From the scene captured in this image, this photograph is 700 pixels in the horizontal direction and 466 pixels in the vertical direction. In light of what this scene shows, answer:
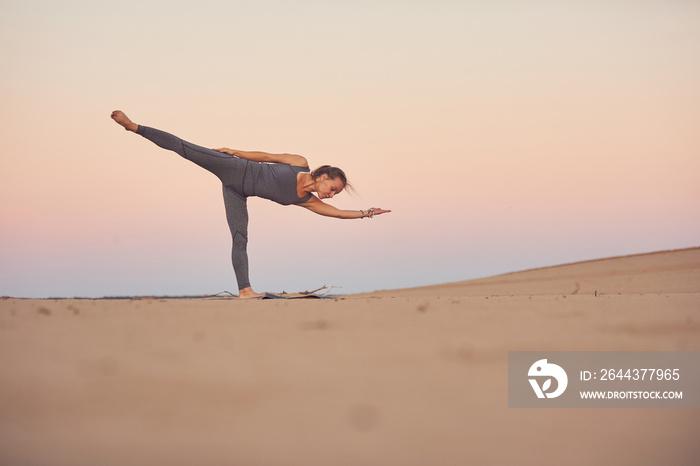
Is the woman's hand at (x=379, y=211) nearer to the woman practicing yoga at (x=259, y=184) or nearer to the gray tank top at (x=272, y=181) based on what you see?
the woman practicing yoga at (x=259, y=184)

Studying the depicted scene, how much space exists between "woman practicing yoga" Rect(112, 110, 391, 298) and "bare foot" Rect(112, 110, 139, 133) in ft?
1.41

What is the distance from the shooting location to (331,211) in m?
4.97

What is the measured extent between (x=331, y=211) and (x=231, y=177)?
0.88 m

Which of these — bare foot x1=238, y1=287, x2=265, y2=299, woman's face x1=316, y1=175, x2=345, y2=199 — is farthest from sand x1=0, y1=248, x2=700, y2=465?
woman's face x1=316, y1=175, x2=345, y2=199

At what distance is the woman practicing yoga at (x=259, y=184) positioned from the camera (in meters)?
4.84

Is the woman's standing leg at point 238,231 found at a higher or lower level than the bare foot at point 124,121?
lower

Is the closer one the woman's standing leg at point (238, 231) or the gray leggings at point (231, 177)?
the gray leggings at point (231, 177)

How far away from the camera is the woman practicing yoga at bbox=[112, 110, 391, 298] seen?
4.84 m

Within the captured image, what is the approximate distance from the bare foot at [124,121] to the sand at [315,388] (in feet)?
4.99

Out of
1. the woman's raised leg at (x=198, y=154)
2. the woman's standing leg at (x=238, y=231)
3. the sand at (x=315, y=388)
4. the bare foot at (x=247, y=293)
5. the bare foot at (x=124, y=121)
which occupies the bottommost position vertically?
the sand at (x=315, y=388)

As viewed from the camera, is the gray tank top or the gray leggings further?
the gray tank top

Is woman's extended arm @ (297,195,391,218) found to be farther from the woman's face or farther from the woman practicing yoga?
the woman's face

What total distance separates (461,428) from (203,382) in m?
1.05

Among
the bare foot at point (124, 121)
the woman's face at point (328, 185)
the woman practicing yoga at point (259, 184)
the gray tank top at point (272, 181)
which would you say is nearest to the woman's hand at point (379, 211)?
the woman practicing yoga at point (259, 184)
